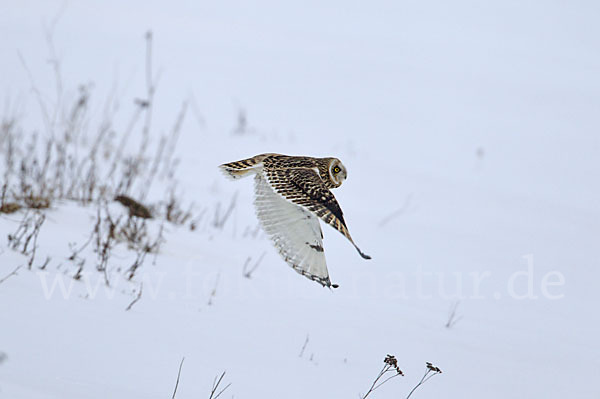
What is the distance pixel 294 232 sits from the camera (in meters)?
2.42

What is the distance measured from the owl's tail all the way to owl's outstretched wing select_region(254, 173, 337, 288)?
0.04 meters

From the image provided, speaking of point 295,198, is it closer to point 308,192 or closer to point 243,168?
point 308,192

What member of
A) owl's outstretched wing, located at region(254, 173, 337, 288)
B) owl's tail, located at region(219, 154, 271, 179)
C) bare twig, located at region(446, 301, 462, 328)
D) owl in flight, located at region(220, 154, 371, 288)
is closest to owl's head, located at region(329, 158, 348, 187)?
owl in flight, located at region(220, 154, 371, 288)

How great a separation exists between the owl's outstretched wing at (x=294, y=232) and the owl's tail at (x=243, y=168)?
0.04 metres

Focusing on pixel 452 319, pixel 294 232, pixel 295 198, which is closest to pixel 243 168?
pixel 294 232

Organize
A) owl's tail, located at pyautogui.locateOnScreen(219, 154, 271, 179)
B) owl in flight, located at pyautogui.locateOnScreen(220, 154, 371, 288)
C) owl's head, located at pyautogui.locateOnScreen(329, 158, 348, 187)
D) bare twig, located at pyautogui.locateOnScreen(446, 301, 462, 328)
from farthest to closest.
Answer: bare twig, located at pyautogui.locateOnScreen(446, 301, 462, 328) < owl's tail, located at pyautogui.locateOnScreen(219, 154, 271, 179) < owl's head, located at pyautogui.locateOnScreen(329, 158, 348, 187) < owl in flight, located at pyautogui.locateOnScreen(220, 154, 371, 288)

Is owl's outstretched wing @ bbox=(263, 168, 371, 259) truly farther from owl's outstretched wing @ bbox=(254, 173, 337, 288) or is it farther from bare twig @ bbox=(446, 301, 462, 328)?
bare twig @ bbox=(446, 301, 462, 328)

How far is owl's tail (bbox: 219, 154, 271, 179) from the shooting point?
2.51 metres

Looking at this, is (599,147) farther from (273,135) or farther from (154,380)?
(154,380)

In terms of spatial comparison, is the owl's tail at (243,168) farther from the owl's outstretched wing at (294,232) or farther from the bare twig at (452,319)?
the bare twig at (452,319)

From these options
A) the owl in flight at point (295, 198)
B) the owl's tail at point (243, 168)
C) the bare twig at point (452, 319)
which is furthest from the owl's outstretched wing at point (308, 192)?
the bare twig at point (452, 319)

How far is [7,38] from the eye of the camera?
48.2ft

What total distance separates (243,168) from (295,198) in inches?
17.9

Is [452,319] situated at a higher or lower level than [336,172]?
lower
